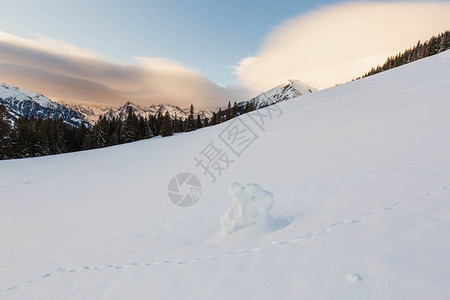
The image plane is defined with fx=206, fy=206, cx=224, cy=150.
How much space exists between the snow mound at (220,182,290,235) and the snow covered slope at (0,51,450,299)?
0.82 ft

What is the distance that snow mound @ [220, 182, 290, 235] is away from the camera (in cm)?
514

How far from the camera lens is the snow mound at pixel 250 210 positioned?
16.9 feet

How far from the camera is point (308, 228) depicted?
432cm

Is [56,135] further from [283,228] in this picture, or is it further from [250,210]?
[283,228]

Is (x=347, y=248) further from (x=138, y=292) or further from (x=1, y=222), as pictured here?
(x=1, y=222)

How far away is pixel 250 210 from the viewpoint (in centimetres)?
524

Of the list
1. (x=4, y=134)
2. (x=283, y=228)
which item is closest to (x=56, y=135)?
(x=4, y=134)

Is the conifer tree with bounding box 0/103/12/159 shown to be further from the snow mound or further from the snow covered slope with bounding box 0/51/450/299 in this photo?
the snow mound

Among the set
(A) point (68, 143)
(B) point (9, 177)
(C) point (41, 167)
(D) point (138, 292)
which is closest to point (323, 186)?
(D) point (138, 292)

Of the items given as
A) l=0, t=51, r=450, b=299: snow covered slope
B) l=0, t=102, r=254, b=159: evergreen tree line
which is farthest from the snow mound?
l=0, t=102, r=254, b=159: evergreen tree line

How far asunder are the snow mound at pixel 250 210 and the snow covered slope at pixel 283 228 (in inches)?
9.8

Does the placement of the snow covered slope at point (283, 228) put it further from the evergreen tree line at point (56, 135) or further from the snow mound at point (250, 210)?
the evergreen tree line at point (56, 135)

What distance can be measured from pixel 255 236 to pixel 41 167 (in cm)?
2379

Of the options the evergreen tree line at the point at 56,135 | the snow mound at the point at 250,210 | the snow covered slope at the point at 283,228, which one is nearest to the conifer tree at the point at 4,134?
the evergreen tree line at the point at 56,135
